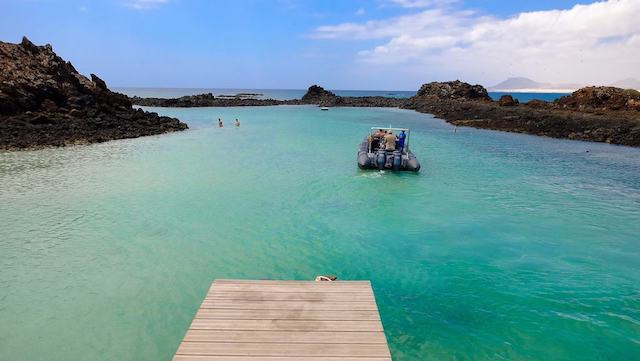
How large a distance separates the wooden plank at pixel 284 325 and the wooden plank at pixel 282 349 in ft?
1.13

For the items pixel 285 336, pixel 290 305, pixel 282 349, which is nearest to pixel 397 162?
pixel 290 305

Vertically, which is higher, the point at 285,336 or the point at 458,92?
the point at 458,92

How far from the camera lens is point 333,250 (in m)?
11.4

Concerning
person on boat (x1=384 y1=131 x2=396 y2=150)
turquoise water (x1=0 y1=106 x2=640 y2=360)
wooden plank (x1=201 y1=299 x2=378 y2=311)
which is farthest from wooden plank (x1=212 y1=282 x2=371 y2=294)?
person on boat (x1=384 y1=131 x2=396 y2=150)

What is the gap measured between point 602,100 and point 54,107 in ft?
191

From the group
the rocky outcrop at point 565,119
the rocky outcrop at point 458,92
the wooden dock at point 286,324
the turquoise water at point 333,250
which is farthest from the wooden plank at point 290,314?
the rocky outcrop at point 458,92

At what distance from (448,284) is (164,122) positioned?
124 ft

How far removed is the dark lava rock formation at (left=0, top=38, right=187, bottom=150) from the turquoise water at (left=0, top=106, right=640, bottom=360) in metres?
6.60

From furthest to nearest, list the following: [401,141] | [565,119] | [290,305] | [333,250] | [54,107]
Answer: [565,119] → [54,107] → [401,141] → [333,250] → [290,305]

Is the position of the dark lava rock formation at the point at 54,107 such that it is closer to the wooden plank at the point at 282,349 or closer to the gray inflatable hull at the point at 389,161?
the gray inflatable hull at the point at 389,161

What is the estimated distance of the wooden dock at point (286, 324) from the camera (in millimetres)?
4691

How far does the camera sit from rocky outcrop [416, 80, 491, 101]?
82250mm

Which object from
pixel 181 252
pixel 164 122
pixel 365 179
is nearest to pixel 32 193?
pixel 181 252

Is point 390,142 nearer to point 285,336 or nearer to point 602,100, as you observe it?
point 285,336
